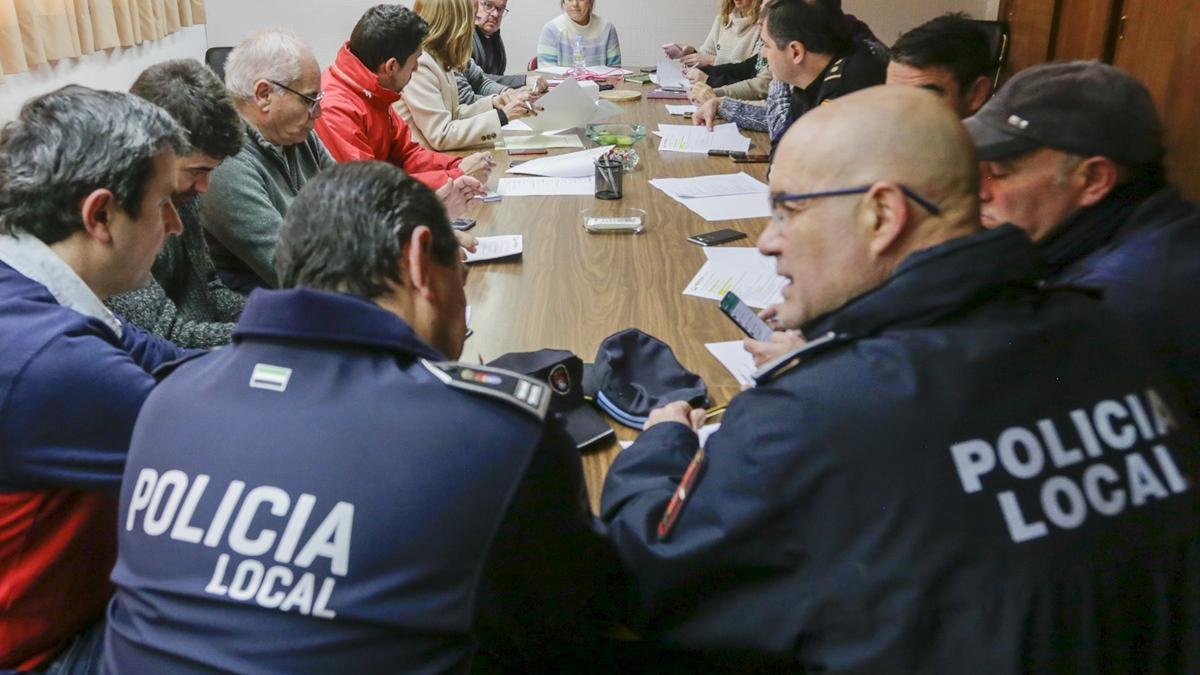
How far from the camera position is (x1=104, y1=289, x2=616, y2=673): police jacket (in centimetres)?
83

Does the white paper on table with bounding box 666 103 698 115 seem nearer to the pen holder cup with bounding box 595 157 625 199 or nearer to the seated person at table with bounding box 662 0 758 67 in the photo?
the seated person at table with bounding box 662 0 758 67

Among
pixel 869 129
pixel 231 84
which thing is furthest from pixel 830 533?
pixel 231 84

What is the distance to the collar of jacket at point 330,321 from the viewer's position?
2.91ft

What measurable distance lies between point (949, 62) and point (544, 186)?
46.9 inches

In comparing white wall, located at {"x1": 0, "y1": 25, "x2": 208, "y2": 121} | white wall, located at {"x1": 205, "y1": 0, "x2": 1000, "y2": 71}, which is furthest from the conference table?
white wall, located at {"x1": 205, "y1": 0, "x2": 1000, "y2": 71}

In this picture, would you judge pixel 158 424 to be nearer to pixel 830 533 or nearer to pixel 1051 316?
pixel 830 533

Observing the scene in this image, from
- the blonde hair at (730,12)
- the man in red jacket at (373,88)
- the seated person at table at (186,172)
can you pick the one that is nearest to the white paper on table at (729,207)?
the man in red jacket at (373,88)

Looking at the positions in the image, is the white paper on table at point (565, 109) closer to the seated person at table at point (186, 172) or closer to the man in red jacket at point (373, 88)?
the man in red jacket at point (373, 88)

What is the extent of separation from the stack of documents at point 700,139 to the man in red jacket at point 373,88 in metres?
0.80

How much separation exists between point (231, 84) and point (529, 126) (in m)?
1.39

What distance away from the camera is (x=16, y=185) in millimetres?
1220

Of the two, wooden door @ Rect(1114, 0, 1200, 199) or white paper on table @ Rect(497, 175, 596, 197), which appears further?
wooden door @ Rect(1114, 0, 1200, 199)

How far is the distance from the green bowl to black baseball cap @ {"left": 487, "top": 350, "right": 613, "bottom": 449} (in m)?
1.89

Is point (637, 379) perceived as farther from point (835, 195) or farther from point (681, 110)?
point (681, 110)
